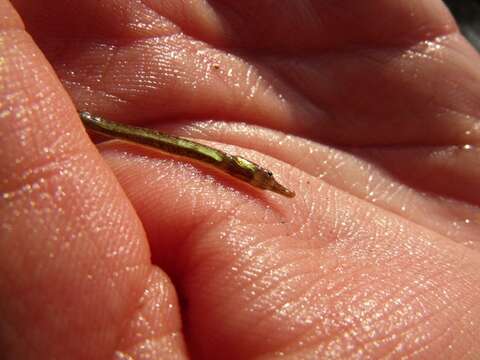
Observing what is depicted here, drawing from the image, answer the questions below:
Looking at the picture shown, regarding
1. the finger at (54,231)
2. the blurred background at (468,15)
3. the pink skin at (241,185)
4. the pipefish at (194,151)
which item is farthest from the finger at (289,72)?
the blurred background at (468,15)

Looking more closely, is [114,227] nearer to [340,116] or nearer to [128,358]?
[128,358]

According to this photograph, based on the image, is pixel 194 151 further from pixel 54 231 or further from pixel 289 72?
pixel 289 72

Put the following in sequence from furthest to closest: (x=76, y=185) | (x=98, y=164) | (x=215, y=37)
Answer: (x=215, y=37) < (x=98, y=164) < (x=76, y=185)

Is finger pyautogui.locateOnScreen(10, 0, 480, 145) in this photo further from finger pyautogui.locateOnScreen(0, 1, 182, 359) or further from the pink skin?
finger pyautogui.locateOnScreen(0, 1, 182, 359)

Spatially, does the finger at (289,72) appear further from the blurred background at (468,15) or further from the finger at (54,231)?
the blurred background at (468,15)

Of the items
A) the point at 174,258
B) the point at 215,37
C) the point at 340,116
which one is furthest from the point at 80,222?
the point at 340,116

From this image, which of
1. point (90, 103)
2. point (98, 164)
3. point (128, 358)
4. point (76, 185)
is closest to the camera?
point (128, 358)

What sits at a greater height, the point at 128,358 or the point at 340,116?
the point at 340,116
